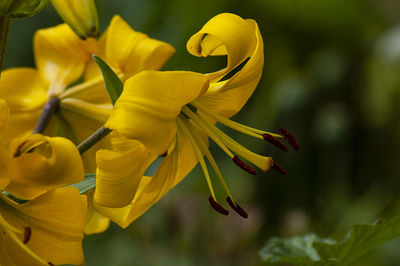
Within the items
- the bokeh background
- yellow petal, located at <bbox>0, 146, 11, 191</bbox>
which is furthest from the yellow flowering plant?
the bokeh background

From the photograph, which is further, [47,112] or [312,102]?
[312,102]

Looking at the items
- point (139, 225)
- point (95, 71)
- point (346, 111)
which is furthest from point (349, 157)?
point (95, 71)

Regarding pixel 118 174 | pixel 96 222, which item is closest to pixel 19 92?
pixel 96 222

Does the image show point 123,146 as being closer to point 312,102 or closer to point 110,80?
point 110,80

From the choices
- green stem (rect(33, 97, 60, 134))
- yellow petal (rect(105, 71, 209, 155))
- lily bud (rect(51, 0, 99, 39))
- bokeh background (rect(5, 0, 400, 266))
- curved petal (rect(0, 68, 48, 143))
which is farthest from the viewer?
bokeh background (rect(5, 0, 400, 266))

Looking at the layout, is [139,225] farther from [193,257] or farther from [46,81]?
[46,81]

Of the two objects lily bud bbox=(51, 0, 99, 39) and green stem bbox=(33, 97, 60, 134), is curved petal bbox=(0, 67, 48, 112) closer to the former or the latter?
green stem bbox=(33, 97, 60, 134)
